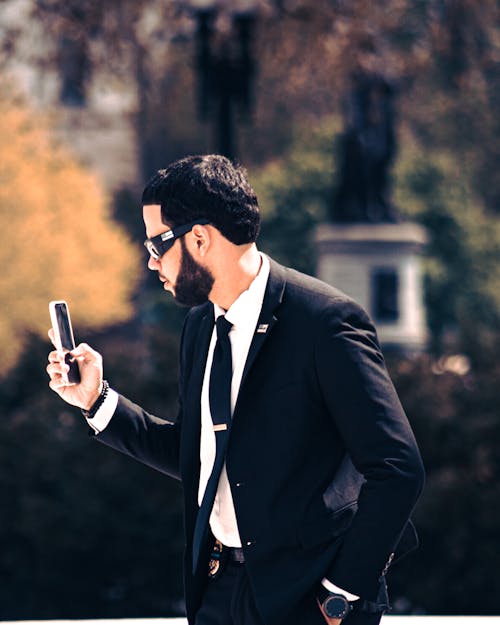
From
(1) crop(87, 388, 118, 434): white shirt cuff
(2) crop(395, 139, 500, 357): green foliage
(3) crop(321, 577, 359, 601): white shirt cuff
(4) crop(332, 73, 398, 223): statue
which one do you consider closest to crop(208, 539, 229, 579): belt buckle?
Result: (3) crop(321, 577, 359, 601): white shirt cuff

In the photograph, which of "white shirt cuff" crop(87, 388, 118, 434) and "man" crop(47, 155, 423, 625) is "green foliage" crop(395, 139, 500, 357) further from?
"man" crop(47, 155, 423, 625)

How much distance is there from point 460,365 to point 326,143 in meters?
27.3

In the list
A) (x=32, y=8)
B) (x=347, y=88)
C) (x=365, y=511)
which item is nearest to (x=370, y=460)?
(x=365, y=511)

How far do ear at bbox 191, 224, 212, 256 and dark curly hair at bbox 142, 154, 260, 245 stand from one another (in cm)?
2

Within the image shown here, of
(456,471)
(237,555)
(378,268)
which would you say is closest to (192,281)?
(237,555)

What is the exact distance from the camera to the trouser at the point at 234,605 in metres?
3.11

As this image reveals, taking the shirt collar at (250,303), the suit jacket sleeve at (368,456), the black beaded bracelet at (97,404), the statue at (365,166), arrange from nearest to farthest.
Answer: the suit jacket sleeve at (368,456)
the shirt collar at (250,303)
the black beaded bracelet at (97,404)
the statue at (365,166)

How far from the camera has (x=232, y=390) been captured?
3.21 meters

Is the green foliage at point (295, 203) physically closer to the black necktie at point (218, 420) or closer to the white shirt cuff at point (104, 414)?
the white shirt cuff at point (104, 414)

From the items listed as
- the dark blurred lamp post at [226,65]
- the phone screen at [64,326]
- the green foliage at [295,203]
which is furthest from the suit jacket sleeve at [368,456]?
the green foliage at [295,203]

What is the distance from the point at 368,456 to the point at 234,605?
18.8 inches

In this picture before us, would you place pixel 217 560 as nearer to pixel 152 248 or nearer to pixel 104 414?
pixel 104 414

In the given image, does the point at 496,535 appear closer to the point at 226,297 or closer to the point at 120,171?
the point at 226,297

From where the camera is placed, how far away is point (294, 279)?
10.6 feet
